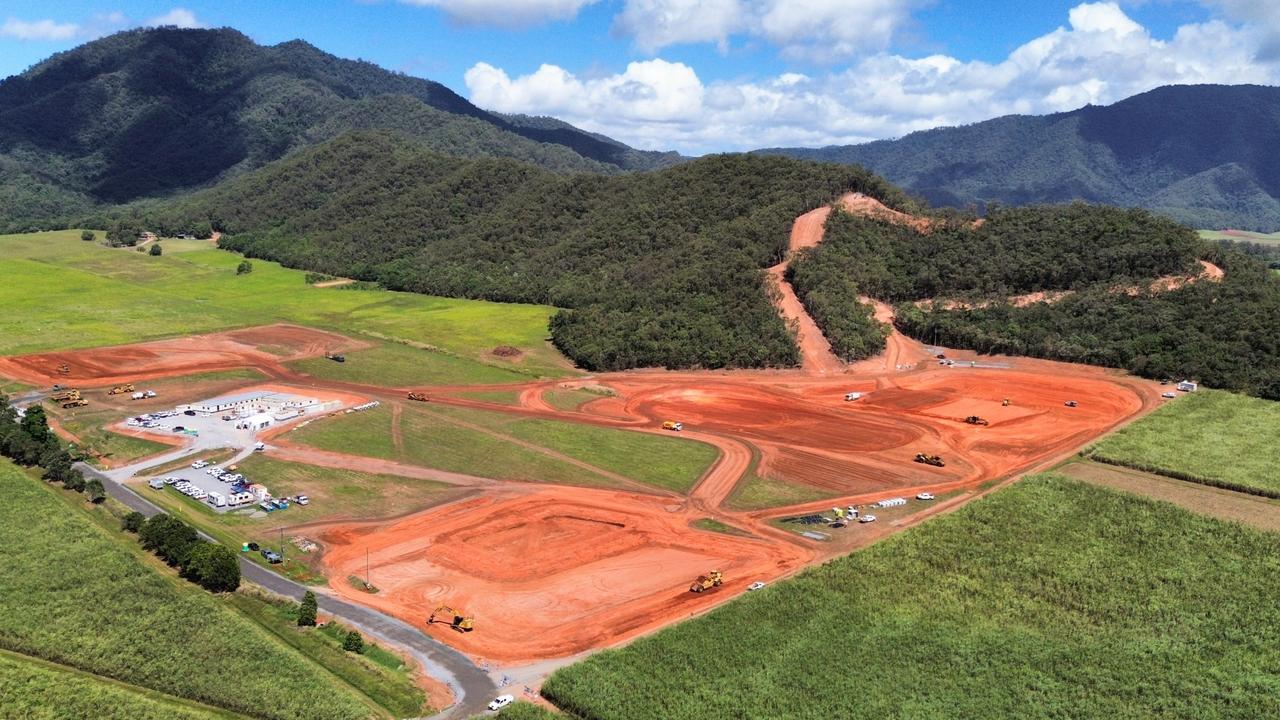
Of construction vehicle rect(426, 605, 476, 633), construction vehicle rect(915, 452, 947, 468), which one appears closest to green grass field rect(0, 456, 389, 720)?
construction vehicle rect(426, 605, 476, 633)

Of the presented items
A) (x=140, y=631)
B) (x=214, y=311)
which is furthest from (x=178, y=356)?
(x=140, y=631)

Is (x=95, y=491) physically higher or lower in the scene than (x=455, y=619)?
higher

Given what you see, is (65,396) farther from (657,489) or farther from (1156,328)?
(1156,328)

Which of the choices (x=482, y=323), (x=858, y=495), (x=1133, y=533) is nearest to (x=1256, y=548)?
(x=1133, y=533)

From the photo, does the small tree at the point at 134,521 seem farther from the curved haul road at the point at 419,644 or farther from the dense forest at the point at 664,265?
the dense forest at the point at 664,265

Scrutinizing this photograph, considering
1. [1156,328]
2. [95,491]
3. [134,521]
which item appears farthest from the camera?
[1156,328]
